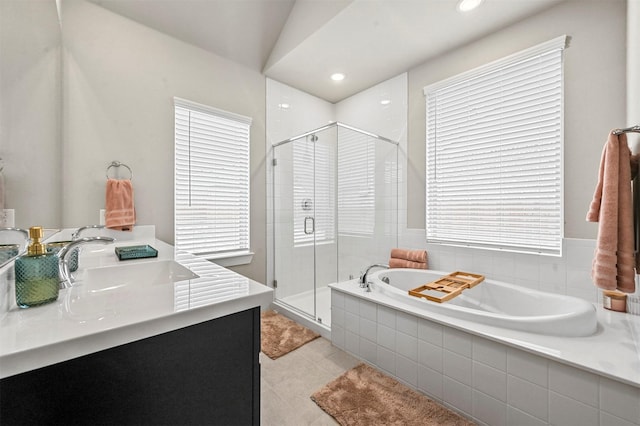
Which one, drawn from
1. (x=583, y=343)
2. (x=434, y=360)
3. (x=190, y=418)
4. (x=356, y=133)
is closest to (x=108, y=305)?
(x=190, y=418)

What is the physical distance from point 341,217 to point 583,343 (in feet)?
6.63

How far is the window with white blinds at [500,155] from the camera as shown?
6.75 feet

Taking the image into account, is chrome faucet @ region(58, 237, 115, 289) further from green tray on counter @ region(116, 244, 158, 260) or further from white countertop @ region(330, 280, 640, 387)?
white countertop @ region(330, 280, 640, 387)

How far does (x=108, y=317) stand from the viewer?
636mm

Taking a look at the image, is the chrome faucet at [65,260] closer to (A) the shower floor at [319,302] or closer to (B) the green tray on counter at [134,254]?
(B) the green tray on counter at [134,254]

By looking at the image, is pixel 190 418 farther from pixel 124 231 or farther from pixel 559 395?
pixel 124 231

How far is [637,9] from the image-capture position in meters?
1.47

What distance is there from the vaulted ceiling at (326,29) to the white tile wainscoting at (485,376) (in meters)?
2.22

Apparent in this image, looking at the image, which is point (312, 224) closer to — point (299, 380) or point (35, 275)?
point (299, 380)

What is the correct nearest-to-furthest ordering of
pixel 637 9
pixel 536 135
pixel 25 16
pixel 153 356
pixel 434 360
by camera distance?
1. pixel 153 356
2. pixel 25 16
3. pixel 637 9
4. pixel 434 360
5. pixel 536 135

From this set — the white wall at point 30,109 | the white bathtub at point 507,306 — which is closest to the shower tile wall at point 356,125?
the white bathtub at point 507,306

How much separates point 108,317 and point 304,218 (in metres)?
2.38

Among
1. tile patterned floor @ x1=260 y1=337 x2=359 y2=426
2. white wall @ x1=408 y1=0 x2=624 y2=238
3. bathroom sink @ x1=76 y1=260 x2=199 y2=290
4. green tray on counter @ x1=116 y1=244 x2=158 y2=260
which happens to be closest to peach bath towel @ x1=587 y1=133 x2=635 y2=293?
white wall @ x1=408 y1=0 x2=624 y2=238

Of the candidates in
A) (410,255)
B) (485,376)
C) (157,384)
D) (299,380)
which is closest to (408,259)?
(410,255)
